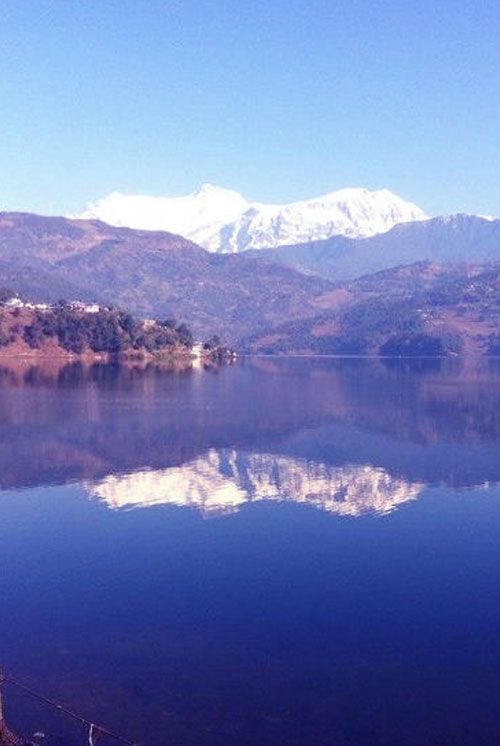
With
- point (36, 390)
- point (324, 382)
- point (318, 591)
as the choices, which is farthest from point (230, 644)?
point (324, 382)

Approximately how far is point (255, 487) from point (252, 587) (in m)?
16.0

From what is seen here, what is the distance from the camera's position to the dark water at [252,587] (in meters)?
17.8

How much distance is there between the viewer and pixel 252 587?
2577 cm

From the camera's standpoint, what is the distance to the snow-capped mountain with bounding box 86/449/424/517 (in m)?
37.7

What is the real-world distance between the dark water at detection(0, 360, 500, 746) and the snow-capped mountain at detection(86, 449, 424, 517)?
21 centimetres

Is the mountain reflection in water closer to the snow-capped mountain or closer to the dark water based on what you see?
the snow-capped mountain

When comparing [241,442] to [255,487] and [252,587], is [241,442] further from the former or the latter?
[252,587]

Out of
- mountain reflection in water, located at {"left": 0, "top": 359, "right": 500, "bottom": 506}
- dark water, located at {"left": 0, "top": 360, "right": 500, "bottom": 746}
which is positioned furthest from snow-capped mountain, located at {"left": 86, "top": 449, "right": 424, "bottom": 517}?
dark water, located at {"left": 0, "top": 360, "right": 500, "bottom": 746}

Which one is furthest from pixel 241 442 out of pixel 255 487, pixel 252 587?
pixel 252 587

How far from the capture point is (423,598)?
24.9 meters

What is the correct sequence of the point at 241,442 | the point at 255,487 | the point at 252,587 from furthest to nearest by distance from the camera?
the point at 241,442
the point at 255,487
the point at 252,587

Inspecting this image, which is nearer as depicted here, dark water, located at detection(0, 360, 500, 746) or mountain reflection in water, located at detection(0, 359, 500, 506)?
dark water, located at detection(0, 360, 500, 746)

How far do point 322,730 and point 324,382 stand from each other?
104683mm

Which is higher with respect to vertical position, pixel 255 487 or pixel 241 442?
pixel 241 442
